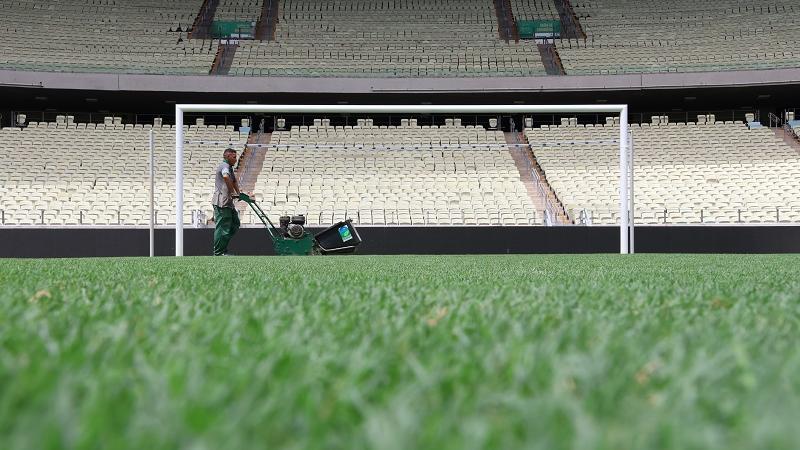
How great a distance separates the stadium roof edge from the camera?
816 inches

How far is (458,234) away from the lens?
12.8 metres

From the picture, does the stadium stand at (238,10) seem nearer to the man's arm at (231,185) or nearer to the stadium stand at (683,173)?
the stadium stand at (683,173)

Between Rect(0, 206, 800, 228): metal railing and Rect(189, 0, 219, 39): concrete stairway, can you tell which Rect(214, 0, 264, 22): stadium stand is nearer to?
Rect(189, 0, 219, 39): concrete stairway

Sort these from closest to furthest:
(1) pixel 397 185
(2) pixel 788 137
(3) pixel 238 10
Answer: (1) pixel 397 185 < (2) pixel 788 137 < (3) pixel 238 10

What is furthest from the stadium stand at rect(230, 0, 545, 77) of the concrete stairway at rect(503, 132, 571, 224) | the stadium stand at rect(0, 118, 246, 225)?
the stadium stand at rect(0, 118, 246, 225)

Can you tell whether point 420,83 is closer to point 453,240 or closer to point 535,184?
point 535,184

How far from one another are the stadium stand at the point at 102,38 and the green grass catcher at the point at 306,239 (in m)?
13.0

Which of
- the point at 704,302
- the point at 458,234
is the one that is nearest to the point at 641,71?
the point at 458,234

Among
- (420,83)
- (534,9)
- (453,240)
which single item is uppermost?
(534,9)

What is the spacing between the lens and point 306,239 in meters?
10.2

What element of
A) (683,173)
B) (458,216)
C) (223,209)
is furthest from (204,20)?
(223,209)

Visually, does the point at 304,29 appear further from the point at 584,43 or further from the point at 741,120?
the point at 741,120

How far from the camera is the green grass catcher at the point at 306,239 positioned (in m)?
10.1

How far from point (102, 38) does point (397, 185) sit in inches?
531
